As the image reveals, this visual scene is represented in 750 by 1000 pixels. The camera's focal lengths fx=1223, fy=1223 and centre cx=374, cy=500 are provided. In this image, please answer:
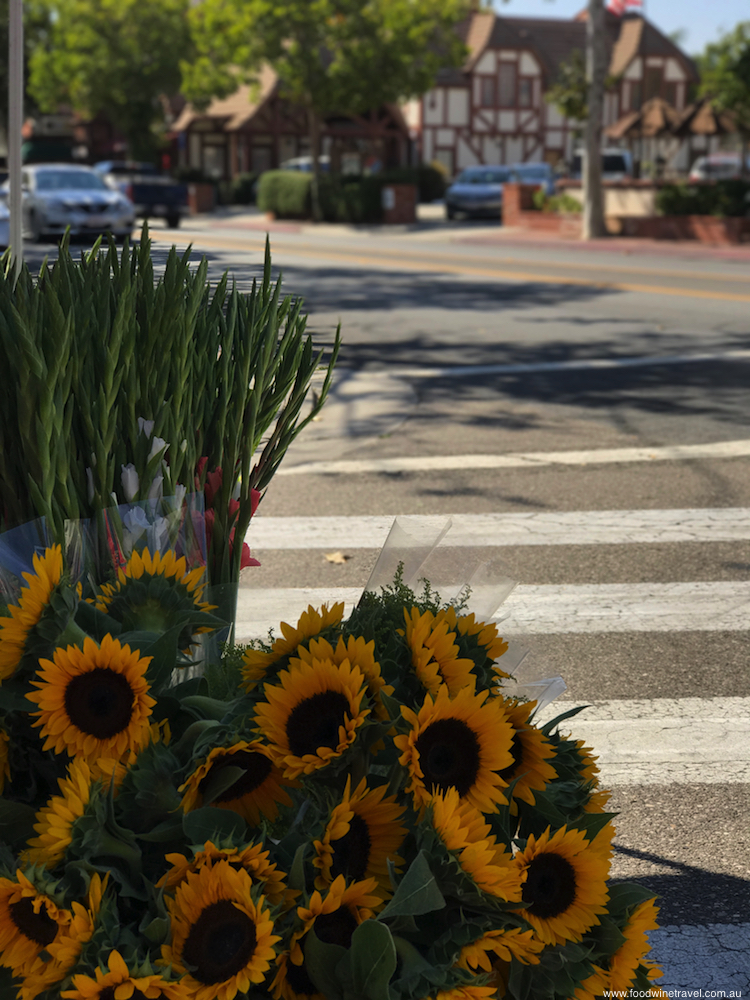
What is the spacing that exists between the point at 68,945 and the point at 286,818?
42 centimetres

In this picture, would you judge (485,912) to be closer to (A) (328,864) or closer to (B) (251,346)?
(A) (328,864)

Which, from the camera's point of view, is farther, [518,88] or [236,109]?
[518,88]

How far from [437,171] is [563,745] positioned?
173 ft

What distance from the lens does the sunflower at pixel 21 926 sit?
1840mm

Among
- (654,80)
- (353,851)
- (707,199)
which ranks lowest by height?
(353,851)

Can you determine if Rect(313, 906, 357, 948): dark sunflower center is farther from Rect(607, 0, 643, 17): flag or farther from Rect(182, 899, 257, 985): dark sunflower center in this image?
Rect(607, 0, 643, 17): flag

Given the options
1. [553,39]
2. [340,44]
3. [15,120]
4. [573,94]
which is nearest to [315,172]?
[340,44]

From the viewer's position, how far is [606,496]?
691 centimetres

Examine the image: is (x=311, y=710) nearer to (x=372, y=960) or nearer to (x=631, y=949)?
(x=372, y=960)

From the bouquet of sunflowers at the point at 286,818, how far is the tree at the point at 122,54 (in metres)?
57.5

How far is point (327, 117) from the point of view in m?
50.5

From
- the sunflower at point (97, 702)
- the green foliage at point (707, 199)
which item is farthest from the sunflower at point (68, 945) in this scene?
the green foliage at point (707, 199)

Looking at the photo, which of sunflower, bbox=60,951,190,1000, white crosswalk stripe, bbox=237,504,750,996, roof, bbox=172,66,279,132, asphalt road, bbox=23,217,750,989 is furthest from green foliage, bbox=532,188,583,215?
sunflower, bbox=60,951,190,1000

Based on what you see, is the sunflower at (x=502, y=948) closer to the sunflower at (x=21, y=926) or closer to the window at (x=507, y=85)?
the sunflower at (x=21, y=926)
